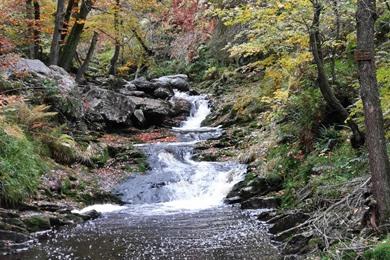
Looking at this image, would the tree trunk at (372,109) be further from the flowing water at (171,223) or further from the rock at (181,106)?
the rock at (181,106)

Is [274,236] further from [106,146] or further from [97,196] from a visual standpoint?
[106,146]

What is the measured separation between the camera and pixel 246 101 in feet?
57.9

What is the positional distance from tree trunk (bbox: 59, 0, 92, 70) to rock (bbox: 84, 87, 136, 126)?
1.51 metres

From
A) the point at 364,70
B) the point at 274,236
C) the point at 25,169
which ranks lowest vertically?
the point at 274,236

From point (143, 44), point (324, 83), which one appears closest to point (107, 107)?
point (143, 44)

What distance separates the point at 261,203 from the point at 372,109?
4.94 metres

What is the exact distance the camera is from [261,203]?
1030 cm

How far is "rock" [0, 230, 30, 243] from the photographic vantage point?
801 cm

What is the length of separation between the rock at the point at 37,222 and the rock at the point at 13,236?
0.47 metres

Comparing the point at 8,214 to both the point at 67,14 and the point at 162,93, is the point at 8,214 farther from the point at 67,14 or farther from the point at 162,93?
the point at 162,93

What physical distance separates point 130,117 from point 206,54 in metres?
9.48

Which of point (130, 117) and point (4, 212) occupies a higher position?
point (130, 117)

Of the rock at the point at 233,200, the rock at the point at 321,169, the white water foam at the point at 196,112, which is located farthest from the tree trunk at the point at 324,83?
the white water foam at the point at 196,112

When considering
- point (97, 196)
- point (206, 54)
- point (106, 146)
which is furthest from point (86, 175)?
point (206, 54)
